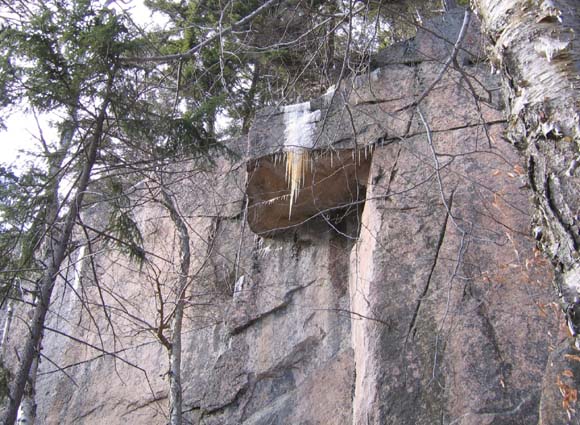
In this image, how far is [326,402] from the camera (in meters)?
5.58

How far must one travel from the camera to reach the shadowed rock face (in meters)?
6.19

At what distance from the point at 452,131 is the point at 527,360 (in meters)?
2.20

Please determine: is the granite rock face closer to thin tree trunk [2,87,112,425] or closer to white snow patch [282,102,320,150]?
white snow patch [282,102,320,150]

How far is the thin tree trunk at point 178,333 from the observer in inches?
234

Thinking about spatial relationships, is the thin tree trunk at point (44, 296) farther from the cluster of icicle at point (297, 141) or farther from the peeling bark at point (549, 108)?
the peeling bark at point (549, 108)

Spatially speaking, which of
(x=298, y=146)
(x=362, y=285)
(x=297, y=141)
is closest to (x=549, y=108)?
(x=362, y=285)

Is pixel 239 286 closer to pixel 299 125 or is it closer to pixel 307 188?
pixel 307 188

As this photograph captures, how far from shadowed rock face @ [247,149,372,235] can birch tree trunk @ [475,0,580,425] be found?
3437 mm

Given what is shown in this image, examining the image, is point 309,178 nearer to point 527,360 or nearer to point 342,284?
point 342,284

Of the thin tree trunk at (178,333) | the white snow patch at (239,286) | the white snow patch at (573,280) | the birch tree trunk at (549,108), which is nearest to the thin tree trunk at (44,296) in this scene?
the thin tree trunk at (178,333)

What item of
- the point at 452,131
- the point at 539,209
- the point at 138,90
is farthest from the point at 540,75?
the point at 138,90

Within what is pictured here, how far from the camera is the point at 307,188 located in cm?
625

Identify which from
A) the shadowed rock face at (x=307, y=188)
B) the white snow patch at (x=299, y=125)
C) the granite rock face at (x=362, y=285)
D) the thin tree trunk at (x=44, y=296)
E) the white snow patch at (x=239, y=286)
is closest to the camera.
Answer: the granite rock face at (x=362, y=285)

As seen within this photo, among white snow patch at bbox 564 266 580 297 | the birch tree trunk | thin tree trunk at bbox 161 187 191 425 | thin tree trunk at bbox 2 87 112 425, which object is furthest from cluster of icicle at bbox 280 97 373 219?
white snow patch at bbox 564 266 580 297
